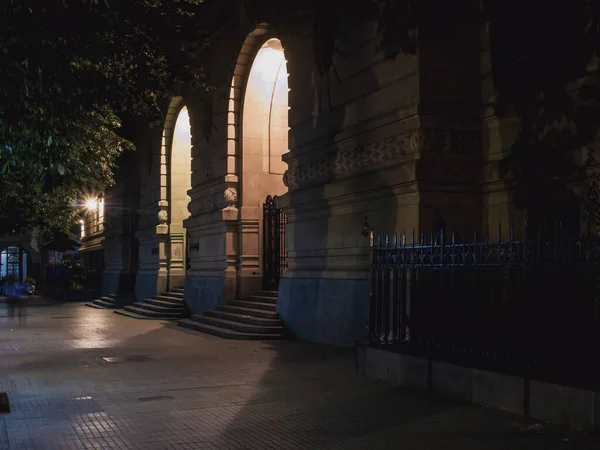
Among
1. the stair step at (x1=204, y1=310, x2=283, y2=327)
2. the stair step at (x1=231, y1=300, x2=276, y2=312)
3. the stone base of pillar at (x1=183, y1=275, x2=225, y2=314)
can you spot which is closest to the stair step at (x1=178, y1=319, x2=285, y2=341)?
the stair step at (x1=204, y1=310, x2=283, y2=327)

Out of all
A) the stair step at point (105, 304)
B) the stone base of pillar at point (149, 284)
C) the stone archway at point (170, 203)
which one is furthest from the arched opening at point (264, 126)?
the stair step at point (105, 304)

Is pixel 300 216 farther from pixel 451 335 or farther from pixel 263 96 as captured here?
pixel 451 335

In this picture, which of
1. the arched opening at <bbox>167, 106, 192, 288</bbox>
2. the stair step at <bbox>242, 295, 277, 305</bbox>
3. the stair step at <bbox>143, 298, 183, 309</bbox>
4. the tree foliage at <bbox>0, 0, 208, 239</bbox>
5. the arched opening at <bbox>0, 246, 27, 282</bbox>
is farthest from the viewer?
the arched opening at <bbox>0, 246, 27, 282</bbox>

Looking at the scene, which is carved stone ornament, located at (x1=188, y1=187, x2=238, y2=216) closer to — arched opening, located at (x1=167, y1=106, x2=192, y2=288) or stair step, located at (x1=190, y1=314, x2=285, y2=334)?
stair step, located at (x1=190, y1=314, x2=285, y2=334)

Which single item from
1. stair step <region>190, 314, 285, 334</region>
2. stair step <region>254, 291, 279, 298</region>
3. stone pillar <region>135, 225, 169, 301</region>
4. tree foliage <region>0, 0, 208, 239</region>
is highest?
tree foliage <region>0, 0, 208, 239</region>

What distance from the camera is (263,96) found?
20.5m

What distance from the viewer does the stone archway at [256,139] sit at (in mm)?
20219

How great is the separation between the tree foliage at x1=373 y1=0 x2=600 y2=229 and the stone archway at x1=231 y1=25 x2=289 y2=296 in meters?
8.00

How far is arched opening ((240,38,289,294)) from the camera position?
66.4ft

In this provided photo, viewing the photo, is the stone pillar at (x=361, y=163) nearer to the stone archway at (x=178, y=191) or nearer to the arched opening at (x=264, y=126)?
the arched opening at (x=264, y=126)

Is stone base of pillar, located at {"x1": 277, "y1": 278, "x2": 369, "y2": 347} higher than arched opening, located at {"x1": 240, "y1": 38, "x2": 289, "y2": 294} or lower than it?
lower

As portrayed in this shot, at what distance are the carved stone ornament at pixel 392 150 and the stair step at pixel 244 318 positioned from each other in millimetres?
3408

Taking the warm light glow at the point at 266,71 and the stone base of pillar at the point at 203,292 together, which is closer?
the warm light glow at the point at 266,71

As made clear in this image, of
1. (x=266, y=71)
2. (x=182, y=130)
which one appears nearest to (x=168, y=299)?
(x=182, y=130)
